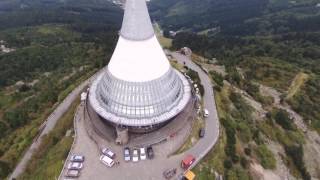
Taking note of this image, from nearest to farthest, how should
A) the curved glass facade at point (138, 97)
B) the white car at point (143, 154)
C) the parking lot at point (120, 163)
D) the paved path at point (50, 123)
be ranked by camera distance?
the parking lot at point (120, 163) → the white car at point (143, 154) → the curved glass facade at point (138, 97) → the paved path at point (50, 123)

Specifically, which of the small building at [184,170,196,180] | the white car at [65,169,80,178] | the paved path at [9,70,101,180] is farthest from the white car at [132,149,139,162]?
the paved path at [9,70,101,180]

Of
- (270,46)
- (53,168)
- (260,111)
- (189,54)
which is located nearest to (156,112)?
(53,168)

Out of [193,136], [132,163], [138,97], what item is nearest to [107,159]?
[132,163]

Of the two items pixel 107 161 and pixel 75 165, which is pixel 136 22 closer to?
pixel 107 161

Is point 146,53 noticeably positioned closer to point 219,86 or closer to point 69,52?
point 219,86

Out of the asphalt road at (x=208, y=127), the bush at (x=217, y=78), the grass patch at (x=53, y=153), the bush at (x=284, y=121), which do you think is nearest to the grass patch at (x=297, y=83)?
the bush at (x=284, y=121)

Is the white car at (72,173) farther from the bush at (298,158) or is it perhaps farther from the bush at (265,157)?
the bush at (298,158)

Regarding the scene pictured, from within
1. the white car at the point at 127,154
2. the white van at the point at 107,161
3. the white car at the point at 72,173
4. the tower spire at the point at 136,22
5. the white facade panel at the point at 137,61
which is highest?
the tower spire at the point at 136,22
